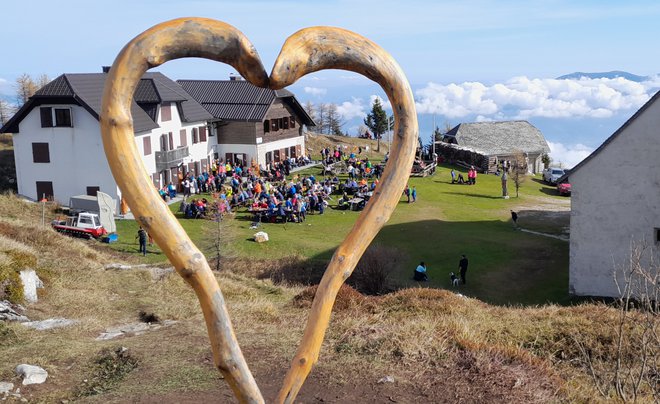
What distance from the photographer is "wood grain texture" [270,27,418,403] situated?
6.46 m

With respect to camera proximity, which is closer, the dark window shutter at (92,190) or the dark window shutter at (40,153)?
the dark window shutter at (92,190)

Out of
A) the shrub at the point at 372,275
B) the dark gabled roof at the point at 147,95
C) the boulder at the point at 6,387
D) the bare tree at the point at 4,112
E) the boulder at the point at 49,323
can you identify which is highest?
the bare tree at the point at 4,112

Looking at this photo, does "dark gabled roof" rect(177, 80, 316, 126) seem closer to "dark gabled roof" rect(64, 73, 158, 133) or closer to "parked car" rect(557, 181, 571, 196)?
"dark gabled roof" rect(64, 73, 158, 133)

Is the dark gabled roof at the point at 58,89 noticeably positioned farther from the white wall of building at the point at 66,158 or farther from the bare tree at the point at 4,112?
the bare tree at the point at 4,112

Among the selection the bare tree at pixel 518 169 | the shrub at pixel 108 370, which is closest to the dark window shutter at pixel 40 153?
the shrub at pixel 108 370

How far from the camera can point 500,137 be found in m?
66.1

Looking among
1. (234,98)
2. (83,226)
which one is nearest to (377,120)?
(234,98)

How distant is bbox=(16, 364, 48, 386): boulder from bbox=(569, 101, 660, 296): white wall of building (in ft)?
68.5

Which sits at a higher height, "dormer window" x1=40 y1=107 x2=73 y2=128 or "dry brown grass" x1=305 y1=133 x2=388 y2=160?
"dormer window" x1=40 y1=107 x2=73 y2=128

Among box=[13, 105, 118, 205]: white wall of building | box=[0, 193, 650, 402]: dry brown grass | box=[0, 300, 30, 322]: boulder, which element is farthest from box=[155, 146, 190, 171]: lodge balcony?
box=[0, 300, 30, 322]: boulder

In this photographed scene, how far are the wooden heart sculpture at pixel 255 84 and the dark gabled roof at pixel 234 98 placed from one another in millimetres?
46066

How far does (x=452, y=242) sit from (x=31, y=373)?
79.6 feet

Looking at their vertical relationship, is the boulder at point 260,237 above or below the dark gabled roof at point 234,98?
below

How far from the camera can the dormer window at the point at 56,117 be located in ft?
130
